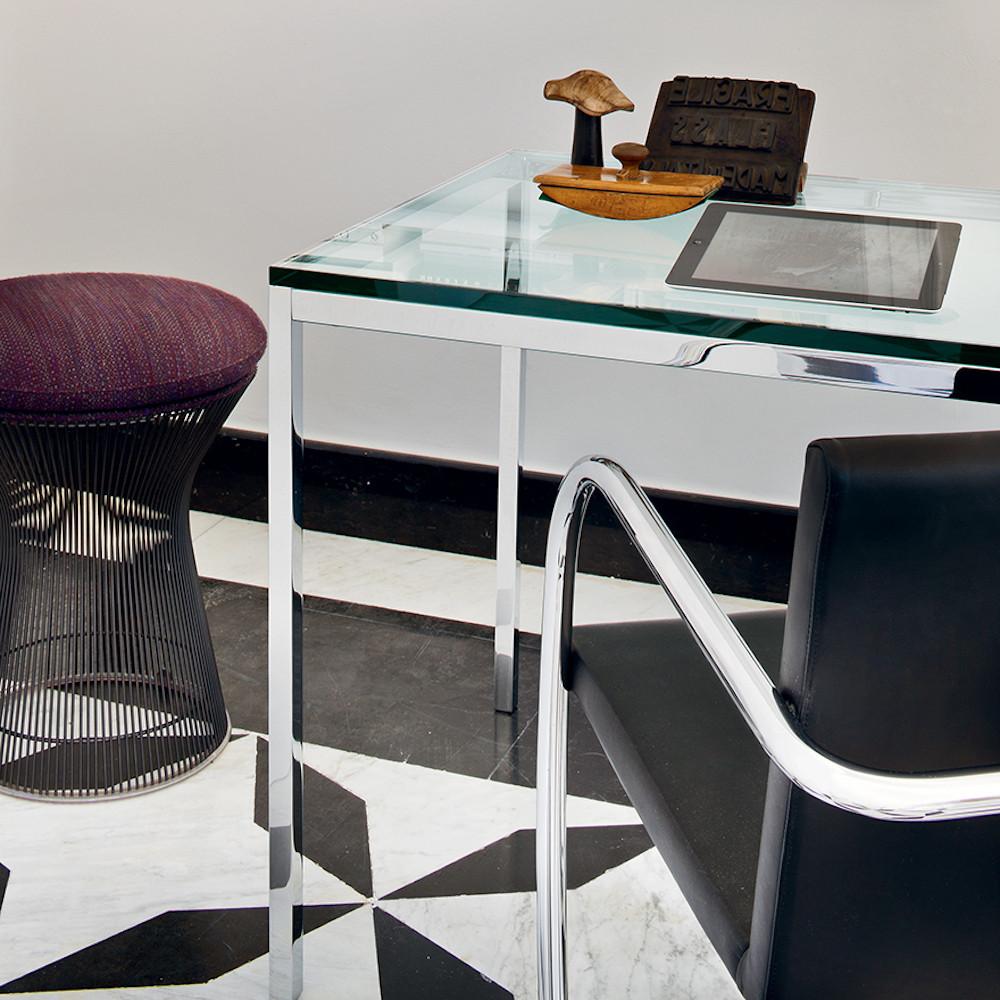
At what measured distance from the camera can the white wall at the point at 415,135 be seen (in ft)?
6.77

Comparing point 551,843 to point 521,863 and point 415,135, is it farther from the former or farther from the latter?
point 415,135

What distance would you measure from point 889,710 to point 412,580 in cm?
159

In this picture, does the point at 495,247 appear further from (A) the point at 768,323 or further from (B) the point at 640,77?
(B) the point at 640,77

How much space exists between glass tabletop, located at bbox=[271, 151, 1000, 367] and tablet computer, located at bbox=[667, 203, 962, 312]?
0.06 ft

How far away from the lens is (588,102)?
153 centimetres

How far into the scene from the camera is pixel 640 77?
7.09 ft

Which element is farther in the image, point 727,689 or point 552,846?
point 552,846

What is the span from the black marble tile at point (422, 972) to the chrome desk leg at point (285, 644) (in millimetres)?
99

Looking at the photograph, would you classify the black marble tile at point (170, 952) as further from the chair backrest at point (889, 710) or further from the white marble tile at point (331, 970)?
the chair backrest at point (889, 710)

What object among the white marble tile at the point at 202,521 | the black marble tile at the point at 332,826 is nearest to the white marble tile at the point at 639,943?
the black marble tile at the point at 332,826

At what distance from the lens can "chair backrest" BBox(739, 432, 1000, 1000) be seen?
0.73 metres

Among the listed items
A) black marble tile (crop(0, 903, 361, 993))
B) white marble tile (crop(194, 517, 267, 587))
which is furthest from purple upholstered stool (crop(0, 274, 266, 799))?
white marble tile (crop(194, 517, 267, 587))

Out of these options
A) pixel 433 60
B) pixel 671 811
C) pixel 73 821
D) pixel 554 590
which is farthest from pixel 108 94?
pixel 671 811

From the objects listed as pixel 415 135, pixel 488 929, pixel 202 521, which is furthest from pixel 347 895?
pixel 415 135
